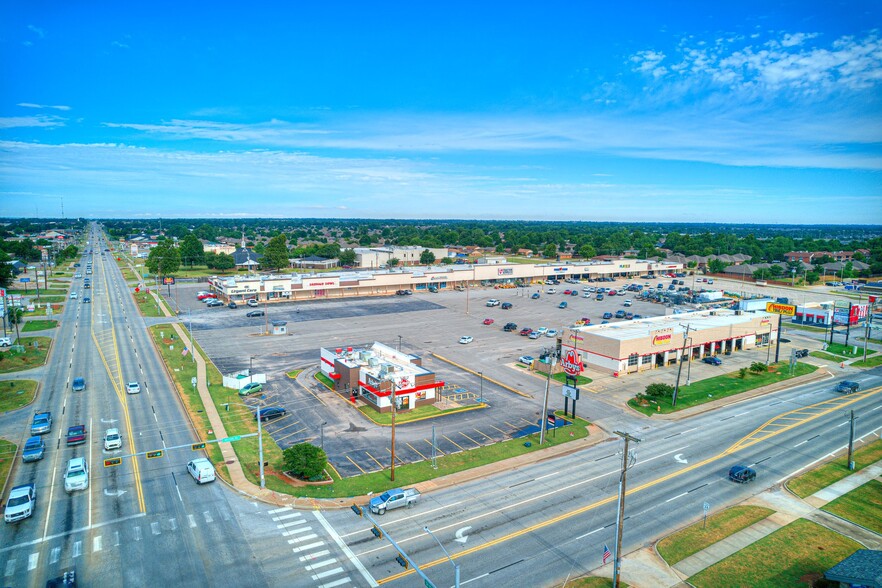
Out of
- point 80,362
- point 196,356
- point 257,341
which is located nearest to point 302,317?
point 257,341

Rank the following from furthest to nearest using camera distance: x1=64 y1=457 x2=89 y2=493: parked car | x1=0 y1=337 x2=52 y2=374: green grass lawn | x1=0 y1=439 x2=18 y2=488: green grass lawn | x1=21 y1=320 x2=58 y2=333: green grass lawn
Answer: x1=21 y1=320 x2=58 y2=333: green grass lawn → x1=0 y1=337 x2=52 y2=374: green grass lawn → x1=0 y1=439 x2=18 y2=488: green grass lawn → x1=64 y1=457 x2=89 y2=493: parked car

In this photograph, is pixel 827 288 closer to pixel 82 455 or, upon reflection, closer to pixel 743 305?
pixel 743 305

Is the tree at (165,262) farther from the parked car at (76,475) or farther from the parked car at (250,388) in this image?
the parked car at (76,475)

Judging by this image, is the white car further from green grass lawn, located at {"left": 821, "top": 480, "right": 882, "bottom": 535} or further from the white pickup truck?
green grass lawn, located at {"left": 821, "top": 480, "right": 882, "bottom": 535}

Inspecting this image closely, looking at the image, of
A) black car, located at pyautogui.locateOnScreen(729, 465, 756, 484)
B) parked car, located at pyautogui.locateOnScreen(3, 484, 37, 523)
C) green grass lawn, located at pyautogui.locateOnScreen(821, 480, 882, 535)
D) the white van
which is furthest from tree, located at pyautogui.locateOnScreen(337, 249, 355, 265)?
green grass lawn, located at pyautogui.locateOnScreen(821, 480, 882, 535)

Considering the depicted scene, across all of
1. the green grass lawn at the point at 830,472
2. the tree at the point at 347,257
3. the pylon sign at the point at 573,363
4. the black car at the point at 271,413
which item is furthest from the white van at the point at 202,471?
the tree at the point at 347,257

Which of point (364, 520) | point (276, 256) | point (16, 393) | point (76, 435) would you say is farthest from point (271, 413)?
point (276, 256)
